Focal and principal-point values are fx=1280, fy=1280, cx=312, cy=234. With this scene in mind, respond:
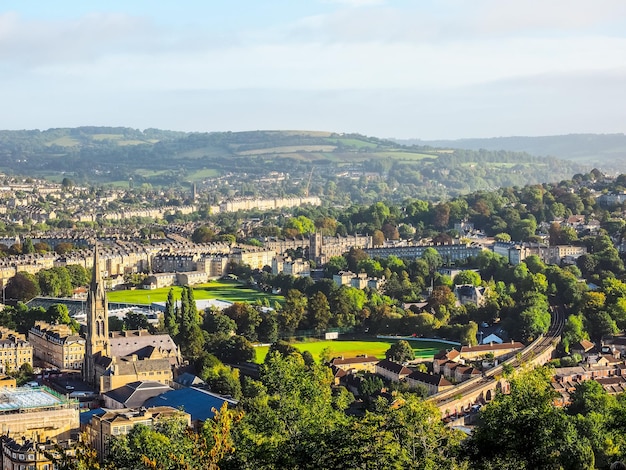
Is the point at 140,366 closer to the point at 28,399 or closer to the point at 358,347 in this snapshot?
the point at 28,399

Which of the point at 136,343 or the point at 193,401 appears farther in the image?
the point at 136,343

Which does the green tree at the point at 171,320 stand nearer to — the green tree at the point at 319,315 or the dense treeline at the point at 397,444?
the green tree at the point at 319,315

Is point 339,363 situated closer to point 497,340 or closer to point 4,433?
point 497,340

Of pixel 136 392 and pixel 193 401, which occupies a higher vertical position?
pixel 193 401

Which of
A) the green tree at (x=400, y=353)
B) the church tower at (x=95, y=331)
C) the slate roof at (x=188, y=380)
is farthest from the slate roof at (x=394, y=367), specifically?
the church tower at (x=95, y=331)

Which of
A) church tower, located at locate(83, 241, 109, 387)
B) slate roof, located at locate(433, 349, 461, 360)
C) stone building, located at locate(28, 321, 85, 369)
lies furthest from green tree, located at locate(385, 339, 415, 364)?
stone building, located at locate(28, 321, 85, 369)

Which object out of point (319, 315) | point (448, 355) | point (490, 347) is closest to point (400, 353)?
point (448, 355)

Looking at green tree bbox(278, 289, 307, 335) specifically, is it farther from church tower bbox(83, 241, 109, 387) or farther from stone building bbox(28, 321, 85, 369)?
church tower bbox(83, 241, 109, 387)
